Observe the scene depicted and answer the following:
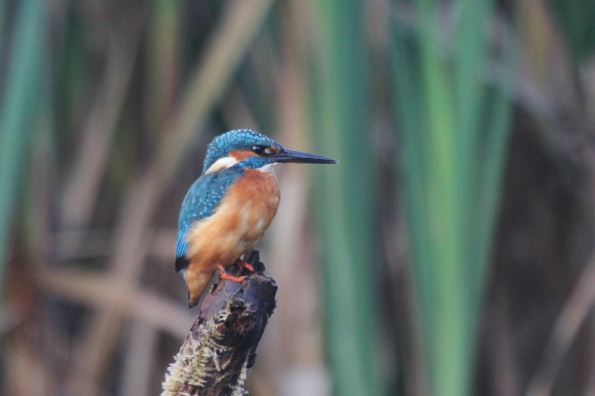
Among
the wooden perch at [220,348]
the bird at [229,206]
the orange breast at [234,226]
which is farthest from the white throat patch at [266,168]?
the wooden perch at [220,348]

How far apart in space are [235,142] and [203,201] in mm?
216

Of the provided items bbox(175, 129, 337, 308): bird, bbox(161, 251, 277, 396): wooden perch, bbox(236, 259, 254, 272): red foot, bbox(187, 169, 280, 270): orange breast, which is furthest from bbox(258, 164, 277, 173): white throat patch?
bbox(161, 251, 277, 396): wooden perch

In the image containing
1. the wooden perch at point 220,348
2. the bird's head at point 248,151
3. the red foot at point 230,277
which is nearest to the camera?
the wooden perch at point 220,348

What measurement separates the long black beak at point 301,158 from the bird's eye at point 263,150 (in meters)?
0.02

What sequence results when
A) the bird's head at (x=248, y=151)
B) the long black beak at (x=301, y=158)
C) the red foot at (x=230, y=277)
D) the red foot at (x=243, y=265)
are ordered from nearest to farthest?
the red foot at (x=230, y=277) → the red foot at (x=243, y=265) → the long black beak at (x=301, y=158) → the bird's head at (x=248, y=151)

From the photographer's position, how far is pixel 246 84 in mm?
3303

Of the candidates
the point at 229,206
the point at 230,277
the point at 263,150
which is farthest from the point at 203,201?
Result: the point at 230,277

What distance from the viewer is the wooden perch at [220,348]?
1.51 meters

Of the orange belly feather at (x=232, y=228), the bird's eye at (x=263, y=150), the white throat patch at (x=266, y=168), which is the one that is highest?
the bird's eye at (x=263, y=150)

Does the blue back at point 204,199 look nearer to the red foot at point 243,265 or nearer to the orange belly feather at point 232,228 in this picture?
A: the orange belly feather at point 232,228

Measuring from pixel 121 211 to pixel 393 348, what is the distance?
1257 mm

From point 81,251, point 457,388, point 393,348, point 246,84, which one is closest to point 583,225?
point 393,348

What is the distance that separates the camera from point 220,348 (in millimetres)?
1520

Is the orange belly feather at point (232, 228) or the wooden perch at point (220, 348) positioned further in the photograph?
the orange belly feather at point (232, 228)
